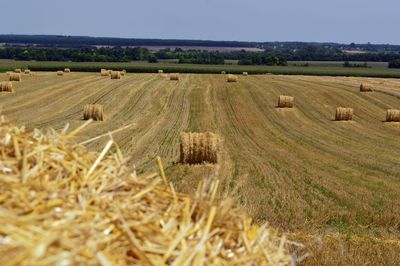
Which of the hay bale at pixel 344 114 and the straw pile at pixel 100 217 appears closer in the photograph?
the straw pile at pixel 100 217

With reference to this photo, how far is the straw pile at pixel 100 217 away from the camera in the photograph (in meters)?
3.39

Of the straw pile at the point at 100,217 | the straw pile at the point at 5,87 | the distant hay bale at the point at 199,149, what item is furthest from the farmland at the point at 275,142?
the straw pile at the point at 5,87

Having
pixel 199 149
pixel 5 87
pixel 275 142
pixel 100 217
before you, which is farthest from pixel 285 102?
pixel 100 217

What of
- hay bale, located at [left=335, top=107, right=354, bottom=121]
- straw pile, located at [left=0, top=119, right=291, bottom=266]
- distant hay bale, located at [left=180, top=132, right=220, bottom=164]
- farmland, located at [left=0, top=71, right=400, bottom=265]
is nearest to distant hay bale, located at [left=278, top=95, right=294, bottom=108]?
farmland, located at [left=0, top=71, right=400, bottom=265]

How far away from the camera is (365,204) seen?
15.4m

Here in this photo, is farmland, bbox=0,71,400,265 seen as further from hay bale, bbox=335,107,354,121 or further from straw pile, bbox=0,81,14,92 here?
straw pile, bbox=0,81,14,92

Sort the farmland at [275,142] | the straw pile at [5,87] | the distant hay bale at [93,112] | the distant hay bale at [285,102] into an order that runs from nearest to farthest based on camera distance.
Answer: the farmland at [275,142] < the distant hay bale at [93,112] < the distant hay bale at [285,102] < the straw pile at [5,87]

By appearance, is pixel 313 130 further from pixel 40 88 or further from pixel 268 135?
pixel 40 88

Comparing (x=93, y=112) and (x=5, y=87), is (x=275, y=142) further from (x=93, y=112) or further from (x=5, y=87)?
(x=5, y=87)

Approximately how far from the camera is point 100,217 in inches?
152

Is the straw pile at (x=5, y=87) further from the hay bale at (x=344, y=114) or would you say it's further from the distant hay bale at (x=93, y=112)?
the hay bale at (x=344, y=114)

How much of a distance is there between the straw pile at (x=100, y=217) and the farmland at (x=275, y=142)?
595 millimetres

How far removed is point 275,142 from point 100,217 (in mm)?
22876

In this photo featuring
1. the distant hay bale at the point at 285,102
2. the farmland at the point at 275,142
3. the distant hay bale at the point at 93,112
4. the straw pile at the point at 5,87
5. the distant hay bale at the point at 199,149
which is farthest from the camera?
the straw pile at the point at 5,87
